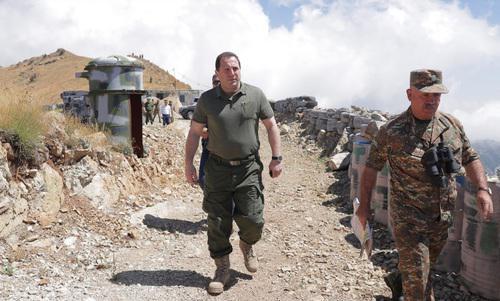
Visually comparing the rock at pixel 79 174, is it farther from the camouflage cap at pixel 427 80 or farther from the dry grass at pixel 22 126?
the camouflage cap at pixel 427 80

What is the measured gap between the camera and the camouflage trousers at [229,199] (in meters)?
3.71

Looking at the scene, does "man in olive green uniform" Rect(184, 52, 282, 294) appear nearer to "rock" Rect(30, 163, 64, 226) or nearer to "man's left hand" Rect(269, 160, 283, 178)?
"man's left hand" Rect(269, 160, 283, 178)

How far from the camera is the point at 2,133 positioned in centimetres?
468

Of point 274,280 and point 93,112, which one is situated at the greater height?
point 93,112

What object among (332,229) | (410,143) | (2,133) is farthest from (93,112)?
(410,143)

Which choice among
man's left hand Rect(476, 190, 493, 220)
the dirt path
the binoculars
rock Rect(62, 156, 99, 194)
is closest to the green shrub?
rock Rect(62, 156, 99, 194)

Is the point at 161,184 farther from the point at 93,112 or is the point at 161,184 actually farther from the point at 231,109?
the point at 231,109

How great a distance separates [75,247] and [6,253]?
0.63m

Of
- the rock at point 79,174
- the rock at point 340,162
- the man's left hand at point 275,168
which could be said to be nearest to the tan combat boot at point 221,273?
the man's left hand at point 275,168

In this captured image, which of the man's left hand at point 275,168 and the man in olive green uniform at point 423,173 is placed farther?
the man's left hand at point 275,168

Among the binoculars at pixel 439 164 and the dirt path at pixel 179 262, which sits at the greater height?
the binoculars at pixel 439 164

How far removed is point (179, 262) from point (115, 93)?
3554 millimetres

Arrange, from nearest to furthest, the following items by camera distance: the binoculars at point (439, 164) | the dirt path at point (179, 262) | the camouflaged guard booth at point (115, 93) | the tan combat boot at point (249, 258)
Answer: the binoculars at point (439, 164) → the dirt path at point (179, 262) → the tan combat boot at point (249, 258) → the camouflaged guard booth at point (115, 93)

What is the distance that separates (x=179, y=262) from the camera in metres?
4.48
